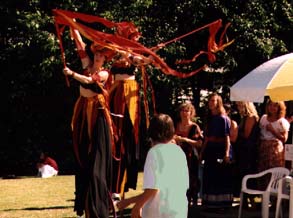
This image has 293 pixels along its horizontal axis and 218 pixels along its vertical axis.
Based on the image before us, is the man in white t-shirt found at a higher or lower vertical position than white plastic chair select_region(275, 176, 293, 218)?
higher

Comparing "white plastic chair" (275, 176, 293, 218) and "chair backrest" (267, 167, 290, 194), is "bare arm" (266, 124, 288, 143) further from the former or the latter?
"white plastic chair" (275, 176, 293, 218)

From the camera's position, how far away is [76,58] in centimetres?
1571

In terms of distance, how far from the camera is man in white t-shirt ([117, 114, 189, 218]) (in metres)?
4.75

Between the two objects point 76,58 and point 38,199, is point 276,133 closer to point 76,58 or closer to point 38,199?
point 38,199

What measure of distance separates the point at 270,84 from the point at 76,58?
8907mm

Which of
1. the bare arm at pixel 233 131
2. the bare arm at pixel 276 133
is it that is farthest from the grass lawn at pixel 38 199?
the bare arm at pixel 276 133

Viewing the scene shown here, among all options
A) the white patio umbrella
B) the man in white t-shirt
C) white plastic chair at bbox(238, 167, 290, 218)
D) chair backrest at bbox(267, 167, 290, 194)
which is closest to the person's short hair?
the man in white t-shirt

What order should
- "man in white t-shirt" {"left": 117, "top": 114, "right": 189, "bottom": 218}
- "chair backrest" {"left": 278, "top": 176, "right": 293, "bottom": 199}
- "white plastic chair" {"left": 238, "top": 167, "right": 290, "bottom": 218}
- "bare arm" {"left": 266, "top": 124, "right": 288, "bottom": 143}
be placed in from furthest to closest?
"bare arm" {"left": 266, "top": 124, "right": 288, "bottom": 143}, "white plastic chair" {"left": 238, "top": 167, "right": 290, "bottom": 218}, "chair backrest" {"left": 278, "top": 176, "right": 293, "bottom": 199}, "man in white t-shirt" {"left": 117, "top": 114, "right": 189, "bottom": 218}

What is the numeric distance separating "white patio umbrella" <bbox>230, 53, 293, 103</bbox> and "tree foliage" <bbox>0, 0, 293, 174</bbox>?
7.79m

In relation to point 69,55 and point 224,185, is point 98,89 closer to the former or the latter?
point 224,185

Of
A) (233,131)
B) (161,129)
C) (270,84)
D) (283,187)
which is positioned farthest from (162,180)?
(233,131)

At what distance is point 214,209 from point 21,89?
907 centimetres

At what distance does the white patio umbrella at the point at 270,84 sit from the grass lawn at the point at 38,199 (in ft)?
8.28

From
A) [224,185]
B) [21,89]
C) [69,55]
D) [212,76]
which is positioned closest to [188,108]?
[224,185]
